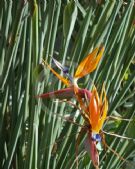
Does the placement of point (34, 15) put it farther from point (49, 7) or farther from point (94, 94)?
point (94, 94)

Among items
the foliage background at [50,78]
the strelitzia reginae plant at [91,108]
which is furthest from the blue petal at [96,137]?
the foliage background at [50,78]

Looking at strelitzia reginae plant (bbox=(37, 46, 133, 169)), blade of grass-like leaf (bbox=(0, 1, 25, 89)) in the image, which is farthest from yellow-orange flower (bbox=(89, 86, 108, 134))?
blade of grass-like leaf (bbox=(0, 1, 25, 89))

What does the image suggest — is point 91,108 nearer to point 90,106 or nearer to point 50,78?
point 90,106

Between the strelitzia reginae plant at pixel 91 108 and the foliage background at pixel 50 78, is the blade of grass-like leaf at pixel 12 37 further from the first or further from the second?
the strelitzia reginae plant at pixel 91 108

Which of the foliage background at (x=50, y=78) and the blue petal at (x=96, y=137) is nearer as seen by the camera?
the blue petal at (x=96, y=137)

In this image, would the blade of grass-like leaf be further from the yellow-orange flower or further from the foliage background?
the yellow-orange flower

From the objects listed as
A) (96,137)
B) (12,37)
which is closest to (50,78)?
(12,37)

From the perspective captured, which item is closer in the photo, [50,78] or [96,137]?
[96,137]

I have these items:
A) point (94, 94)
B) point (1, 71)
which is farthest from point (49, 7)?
point (94, 94)
